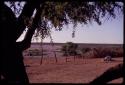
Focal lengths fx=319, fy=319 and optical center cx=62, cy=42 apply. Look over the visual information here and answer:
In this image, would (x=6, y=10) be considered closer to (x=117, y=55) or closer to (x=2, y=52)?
(x=2, y=52)

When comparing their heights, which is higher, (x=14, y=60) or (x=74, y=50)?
(x=14, y=60)

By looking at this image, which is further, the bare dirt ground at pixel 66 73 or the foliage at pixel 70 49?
the foliage at pixel 70 49

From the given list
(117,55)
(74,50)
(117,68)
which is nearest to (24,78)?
(117,68)

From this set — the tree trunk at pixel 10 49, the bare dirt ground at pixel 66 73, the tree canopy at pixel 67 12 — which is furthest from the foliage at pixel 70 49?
the tree trunk at pixel 10 49

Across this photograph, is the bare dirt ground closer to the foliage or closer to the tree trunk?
the tree trunk

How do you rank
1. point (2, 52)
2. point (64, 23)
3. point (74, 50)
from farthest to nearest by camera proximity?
point (74, 50) < point (64, 23) < point (2, 52)

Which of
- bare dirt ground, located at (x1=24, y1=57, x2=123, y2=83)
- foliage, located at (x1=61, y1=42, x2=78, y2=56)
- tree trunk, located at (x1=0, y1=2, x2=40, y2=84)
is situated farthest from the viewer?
foliage, located at (x1=61, y1=42, x2=78, y2=56)

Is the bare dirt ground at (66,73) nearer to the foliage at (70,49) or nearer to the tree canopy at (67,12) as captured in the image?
the tree canopy at (67,12)

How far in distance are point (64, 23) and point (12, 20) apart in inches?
110

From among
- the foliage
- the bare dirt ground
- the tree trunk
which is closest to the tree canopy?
the tree trunk

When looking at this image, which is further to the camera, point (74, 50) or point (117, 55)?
point (74, 50)

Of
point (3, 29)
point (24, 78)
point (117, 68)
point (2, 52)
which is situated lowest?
point (24, 78)

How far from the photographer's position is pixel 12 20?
7160 millimetres

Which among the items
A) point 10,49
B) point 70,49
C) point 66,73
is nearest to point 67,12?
point 10,49
